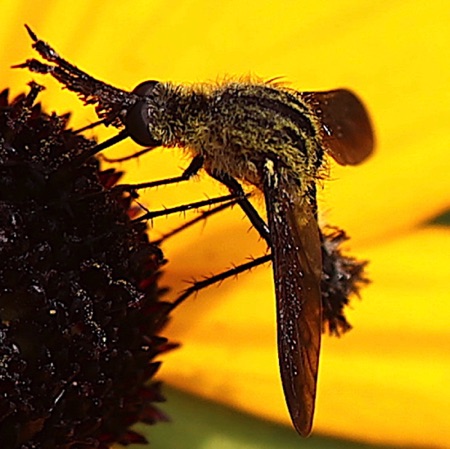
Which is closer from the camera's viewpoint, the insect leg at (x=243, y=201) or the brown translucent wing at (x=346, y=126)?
the insect leg at (x=243, y=201)

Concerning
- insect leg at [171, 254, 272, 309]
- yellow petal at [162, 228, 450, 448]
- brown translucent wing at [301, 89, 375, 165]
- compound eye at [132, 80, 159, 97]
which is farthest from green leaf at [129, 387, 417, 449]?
compound eye at [132, 80, 159, 97]

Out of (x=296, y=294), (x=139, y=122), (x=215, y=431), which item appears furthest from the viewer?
(x=215, y=431)

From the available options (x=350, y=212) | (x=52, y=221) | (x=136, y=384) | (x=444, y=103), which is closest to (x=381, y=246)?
(x=350, y=212)

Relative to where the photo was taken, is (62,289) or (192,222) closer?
(62,289)

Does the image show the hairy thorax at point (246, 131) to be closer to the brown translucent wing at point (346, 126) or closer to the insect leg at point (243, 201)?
the insect leg at point (243, 201)

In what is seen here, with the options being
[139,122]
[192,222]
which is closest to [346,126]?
[192,222]

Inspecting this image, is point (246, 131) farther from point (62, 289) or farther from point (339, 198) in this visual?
point (339, 198)

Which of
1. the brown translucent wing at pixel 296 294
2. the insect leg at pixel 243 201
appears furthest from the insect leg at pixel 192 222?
the brown translucent wing at pixel 296 294
